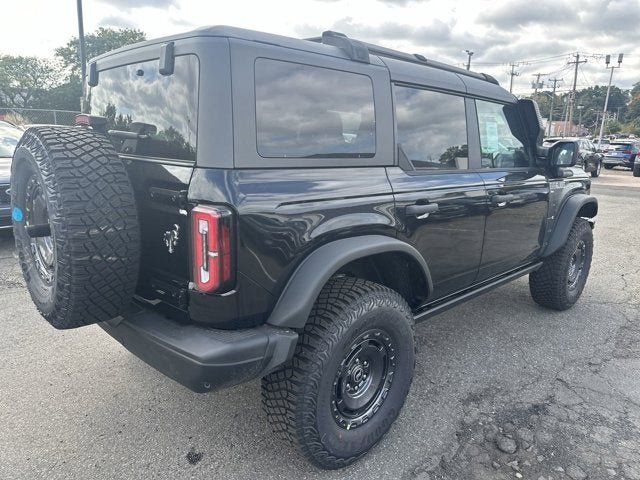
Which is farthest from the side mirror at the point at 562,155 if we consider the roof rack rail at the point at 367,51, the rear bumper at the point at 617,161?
the rear bumper at the point at 617,161

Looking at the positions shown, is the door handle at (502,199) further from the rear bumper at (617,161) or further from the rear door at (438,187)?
the rear bumper at (617,161)

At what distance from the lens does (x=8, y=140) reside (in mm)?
6871

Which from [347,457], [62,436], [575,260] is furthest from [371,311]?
[575,260]

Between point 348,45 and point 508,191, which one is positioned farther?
point 508,191

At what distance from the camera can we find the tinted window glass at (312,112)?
80.1 inches

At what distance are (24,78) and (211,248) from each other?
54.1 m

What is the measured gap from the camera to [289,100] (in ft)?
6.97

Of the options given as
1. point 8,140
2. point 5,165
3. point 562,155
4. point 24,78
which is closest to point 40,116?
point 8,140

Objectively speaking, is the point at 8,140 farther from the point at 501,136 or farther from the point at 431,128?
the point at 501,136

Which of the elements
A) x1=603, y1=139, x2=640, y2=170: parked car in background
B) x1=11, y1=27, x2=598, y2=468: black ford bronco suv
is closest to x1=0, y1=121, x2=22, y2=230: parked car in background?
x1=11, y1=27, x2=598, y2=468: black ford bronco suv

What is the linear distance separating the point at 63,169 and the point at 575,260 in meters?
4.53

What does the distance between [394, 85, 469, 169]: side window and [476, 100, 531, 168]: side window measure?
0.26 m

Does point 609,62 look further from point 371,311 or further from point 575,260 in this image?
→ point 371,311

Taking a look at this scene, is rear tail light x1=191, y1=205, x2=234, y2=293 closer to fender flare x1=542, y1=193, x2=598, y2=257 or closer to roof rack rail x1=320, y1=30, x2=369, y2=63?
roof rack rail x1=320, y1=30, x2=369, y2=63
